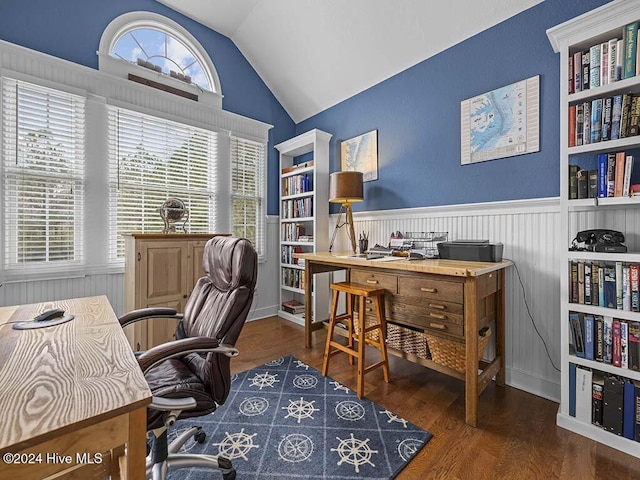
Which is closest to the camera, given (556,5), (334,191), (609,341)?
(609,341)

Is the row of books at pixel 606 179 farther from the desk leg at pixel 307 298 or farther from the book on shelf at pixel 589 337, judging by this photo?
the desk leg at pixel 307 298

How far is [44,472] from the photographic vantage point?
0.58m

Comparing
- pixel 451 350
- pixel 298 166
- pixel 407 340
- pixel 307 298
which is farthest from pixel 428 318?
pixel 298 166

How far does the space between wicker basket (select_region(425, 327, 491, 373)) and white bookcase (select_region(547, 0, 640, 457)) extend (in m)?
0.41

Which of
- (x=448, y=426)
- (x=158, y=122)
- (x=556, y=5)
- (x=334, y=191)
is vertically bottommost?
(x=448, y=426)

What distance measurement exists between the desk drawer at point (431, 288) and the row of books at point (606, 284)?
1.99ft

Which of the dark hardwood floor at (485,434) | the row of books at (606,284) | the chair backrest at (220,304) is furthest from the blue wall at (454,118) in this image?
the chair backrest at (220,304)

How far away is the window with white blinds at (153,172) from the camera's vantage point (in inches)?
106

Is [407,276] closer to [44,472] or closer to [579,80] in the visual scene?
[579,80]

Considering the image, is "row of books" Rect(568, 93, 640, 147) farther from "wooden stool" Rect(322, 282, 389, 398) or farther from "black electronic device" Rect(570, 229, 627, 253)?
"wooden stool" Rect(322, 282, 389, 398)

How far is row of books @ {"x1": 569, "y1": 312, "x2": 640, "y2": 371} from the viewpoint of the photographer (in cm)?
146

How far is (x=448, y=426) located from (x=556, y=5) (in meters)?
2.74

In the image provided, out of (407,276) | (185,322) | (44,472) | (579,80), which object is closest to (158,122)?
(185,322)

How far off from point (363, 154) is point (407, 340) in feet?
6.29
